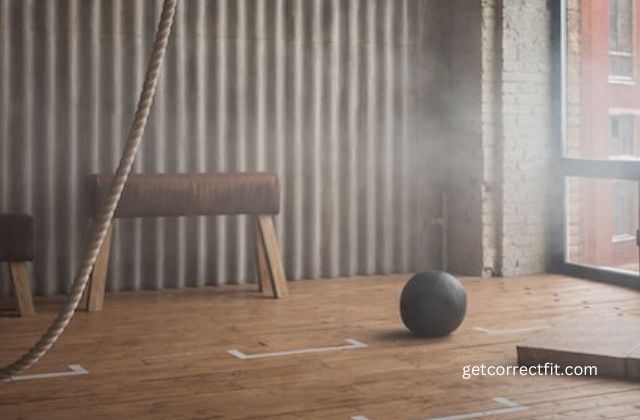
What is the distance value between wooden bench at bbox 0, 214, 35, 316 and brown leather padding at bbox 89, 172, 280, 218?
0.33 metres

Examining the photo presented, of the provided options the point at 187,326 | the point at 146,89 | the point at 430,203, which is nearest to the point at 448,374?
the point at 187,326

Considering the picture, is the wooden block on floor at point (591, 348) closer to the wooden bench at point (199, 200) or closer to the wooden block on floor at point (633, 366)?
the wooden block on floor at point (633, 366)

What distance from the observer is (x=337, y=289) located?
539 centimetres

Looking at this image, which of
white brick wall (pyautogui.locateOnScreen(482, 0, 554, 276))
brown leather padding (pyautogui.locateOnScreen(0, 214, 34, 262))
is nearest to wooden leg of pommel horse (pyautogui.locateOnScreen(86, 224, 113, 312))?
brown leather padding (pyautogui.locateOnScreen(0, 214, 34, 262))

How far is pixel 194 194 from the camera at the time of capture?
16.1 feet

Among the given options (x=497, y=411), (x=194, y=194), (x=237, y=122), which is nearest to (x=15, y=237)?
(x=194, y=194)

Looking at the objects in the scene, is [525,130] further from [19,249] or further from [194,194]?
[19,249]

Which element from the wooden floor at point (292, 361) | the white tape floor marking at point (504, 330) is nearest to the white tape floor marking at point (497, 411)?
the wooden floor at point (292, 361)

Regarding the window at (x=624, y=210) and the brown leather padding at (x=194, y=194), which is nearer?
the brown leather padding at (x=194, y=194)

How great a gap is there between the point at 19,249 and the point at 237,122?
1478mm

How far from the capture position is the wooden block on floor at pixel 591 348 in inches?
131

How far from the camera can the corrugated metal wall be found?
5184mm

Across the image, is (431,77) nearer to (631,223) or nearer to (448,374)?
(631,223)

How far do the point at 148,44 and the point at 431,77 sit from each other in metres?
1.65
